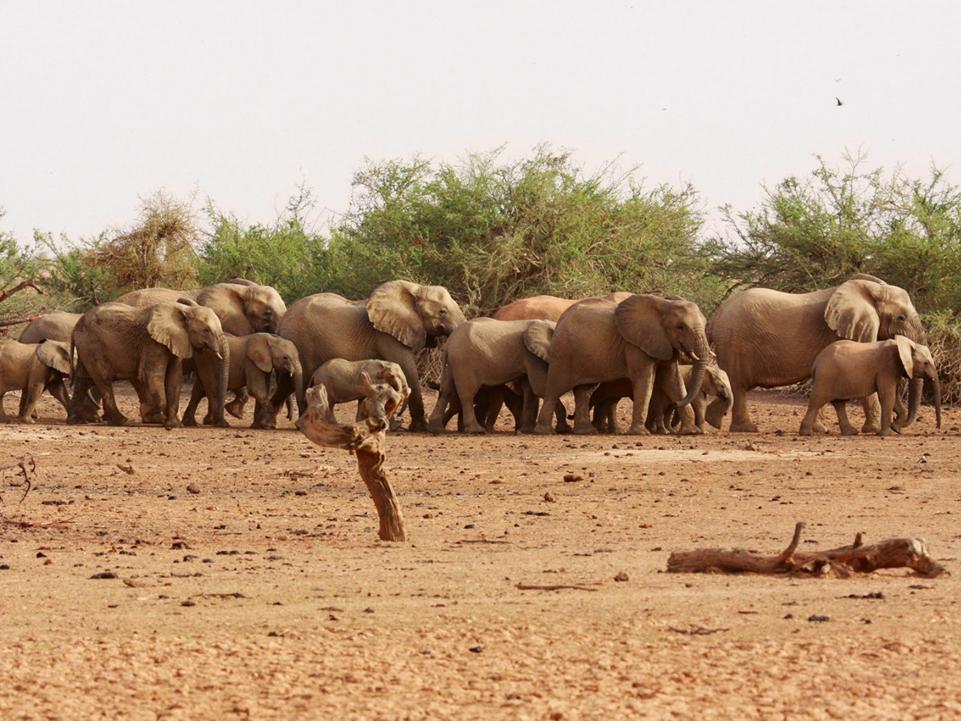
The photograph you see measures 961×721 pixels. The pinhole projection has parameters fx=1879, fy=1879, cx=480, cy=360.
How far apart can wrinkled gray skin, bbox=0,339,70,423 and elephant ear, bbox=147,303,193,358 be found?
178 cm

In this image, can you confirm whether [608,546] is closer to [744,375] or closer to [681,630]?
[681,630]

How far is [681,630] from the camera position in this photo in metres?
7.65

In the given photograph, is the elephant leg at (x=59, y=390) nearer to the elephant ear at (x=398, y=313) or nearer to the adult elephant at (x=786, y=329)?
the elephant ear at (x=398, y=313)

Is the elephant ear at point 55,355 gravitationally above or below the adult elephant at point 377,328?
below

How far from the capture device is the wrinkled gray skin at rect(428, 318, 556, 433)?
21125 millimetres

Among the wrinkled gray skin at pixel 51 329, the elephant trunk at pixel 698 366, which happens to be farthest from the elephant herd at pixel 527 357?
the wrinkled gray skin at pixel 51 329

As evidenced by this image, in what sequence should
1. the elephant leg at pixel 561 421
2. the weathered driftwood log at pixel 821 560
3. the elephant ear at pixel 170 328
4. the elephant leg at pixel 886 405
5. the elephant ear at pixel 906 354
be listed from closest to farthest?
1. the weathered driftwood log at pixel 821 560
2. the elephant ear at pixel 906 354
3. the elephant leg at pixel 886 405
4. the elephant leg at pixel 561 421
5. the elephant ear at pixel 170 328

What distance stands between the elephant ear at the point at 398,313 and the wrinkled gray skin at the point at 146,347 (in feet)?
6.13

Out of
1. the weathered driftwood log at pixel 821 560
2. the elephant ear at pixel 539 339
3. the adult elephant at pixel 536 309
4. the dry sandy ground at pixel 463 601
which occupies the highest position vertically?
the adult elephant at pixel 536 309

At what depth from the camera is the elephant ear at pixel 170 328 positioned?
21.7 metres

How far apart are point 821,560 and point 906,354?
11.2m

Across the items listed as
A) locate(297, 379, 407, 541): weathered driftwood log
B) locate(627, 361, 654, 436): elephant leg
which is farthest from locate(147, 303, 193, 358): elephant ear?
locate(297, 379, 407, 541): weathered driftwood log

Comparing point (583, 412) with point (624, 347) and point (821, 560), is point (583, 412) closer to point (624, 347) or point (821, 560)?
point (624, 347)

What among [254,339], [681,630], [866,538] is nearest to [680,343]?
[254,339]
